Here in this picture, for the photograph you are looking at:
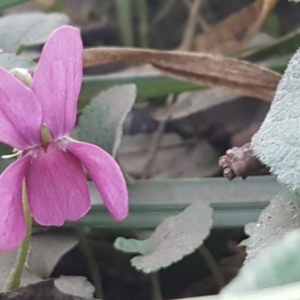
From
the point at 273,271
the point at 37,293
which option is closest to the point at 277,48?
the point at 37,293

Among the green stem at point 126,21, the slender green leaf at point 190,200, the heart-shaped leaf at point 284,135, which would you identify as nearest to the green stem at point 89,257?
the slender green leaf at point 190,200

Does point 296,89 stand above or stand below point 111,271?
above

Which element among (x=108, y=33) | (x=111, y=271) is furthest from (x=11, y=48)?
(x=108, y=33)

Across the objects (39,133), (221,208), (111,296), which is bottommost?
(111,296)

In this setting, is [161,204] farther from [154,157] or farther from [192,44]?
[192,44]

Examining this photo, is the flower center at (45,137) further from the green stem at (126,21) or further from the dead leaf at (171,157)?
the green stem at (126,21)

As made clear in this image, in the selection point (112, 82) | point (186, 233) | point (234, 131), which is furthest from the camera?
point (234, 131)

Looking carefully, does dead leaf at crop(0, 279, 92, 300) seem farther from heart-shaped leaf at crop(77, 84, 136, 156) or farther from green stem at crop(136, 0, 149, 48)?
green stem at crop(136, 0, 149, 48)

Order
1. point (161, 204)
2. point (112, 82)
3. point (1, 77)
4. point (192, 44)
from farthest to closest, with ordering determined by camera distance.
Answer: point (192, 44)
point (112, 82)
point (161, 204)
point (1, 77)
